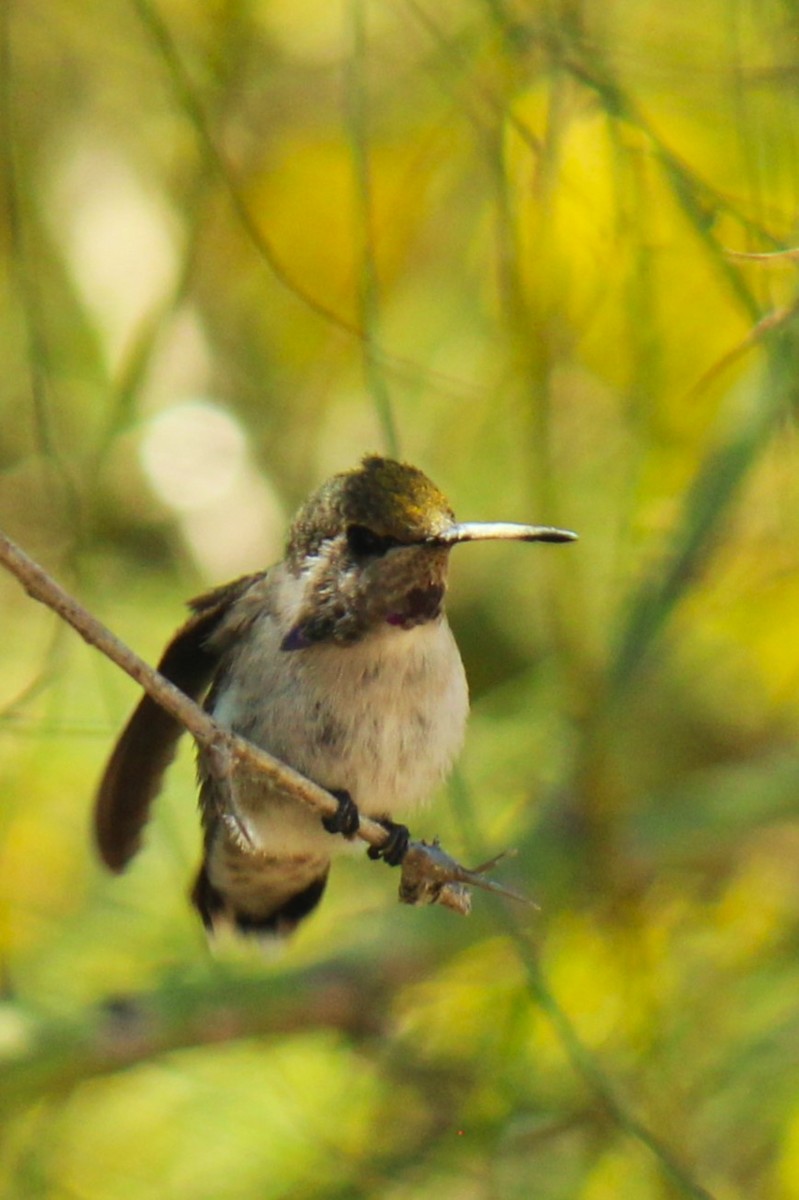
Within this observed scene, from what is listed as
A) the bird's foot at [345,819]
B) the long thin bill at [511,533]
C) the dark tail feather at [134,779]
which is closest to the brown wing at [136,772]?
the dark tail feather at [134,779]

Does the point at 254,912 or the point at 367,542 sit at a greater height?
the point at 367,542

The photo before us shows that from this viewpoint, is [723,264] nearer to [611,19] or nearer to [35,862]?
[611,19]

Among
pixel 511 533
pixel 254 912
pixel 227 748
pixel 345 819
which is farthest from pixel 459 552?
pixel 227 748

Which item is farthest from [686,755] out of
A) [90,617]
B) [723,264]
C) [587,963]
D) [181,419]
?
[90,617]

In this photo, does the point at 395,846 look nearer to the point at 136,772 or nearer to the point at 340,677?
the point at 340,677

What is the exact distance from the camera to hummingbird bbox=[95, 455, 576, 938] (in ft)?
7.97

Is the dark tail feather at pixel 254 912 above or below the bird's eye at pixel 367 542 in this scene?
below

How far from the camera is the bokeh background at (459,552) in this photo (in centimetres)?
254

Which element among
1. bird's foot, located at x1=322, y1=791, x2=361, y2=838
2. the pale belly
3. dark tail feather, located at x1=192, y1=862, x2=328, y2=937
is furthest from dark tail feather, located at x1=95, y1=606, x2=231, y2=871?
dark tail feather, located at x1=192, y1=862, x2=328, y2=937

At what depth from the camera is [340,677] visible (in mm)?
2508

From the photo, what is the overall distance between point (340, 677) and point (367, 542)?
20 centimetres

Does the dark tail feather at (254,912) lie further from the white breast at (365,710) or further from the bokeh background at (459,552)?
the white breast at (365,710)

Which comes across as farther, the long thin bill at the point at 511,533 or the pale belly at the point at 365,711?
the pale belly at the point at 365,711

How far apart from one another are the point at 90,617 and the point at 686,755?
3028 millimetres
